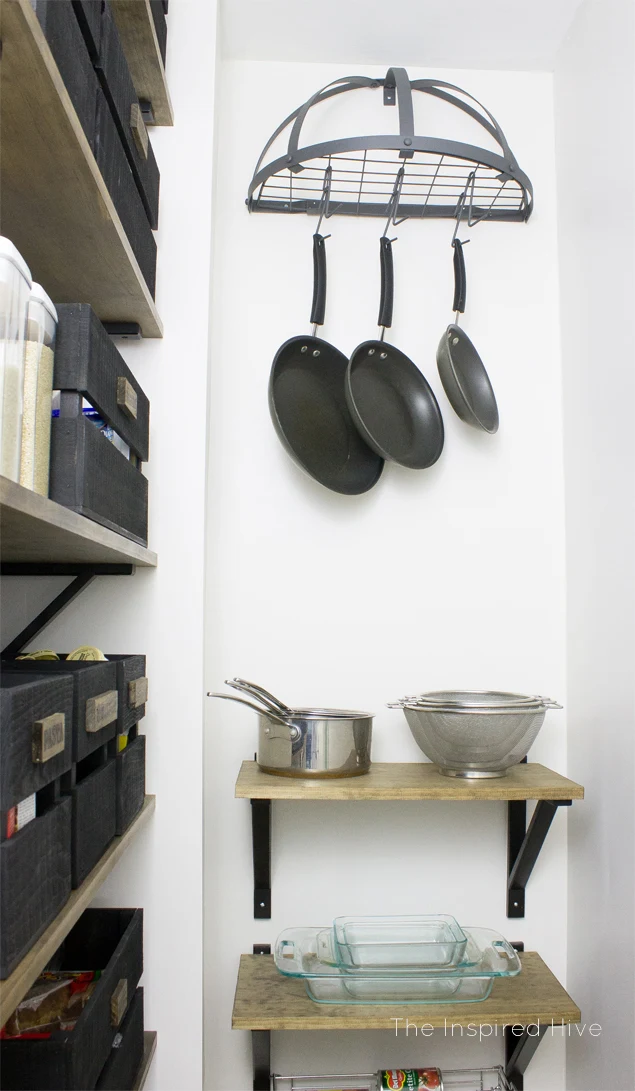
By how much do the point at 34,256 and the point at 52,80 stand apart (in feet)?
1.24

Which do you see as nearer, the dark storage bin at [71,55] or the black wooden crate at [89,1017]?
the dark storage bin at [71,55]

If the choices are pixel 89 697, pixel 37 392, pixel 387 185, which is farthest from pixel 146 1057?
pixel 387 185

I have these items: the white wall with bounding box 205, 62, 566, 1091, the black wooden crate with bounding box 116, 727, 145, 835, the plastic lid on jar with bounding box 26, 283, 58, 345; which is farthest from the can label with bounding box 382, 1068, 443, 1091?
the plastic lid on jar with bounding box 26, 283, 58, 345

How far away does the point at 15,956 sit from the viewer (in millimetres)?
681

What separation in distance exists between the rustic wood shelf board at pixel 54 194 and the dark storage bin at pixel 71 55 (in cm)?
4

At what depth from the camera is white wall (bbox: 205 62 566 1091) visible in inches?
61.9

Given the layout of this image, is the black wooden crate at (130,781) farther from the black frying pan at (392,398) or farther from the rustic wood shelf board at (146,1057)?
the black frying pan at (392,398)

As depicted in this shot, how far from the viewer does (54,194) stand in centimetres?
94

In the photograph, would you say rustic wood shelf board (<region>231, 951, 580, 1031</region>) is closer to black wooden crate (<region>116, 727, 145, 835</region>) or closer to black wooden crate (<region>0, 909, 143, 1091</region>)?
black wooden crate (<region>0, 909, 143, 1091</region>)

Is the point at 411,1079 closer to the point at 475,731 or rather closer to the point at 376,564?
the point at 475,731

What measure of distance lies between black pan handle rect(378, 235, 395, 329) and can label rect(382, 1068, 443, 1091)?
138 cm

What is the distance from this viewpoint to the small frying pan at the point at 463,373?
1.60 m

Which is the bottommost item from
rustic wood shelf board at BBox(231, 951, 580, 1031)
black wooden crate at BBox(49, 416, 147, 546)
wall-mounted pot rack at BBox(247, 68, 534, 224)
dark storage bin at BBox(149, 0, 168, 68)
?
rustic wood shelf board at BBox(231, 951, 580, 1031)

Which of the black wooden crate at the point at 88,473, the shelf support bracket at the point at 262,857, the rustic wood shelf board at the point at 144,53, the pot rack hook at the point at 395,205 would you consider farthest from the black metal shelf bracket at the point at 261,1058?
the rustic wood shelf board at the point at 144,53
